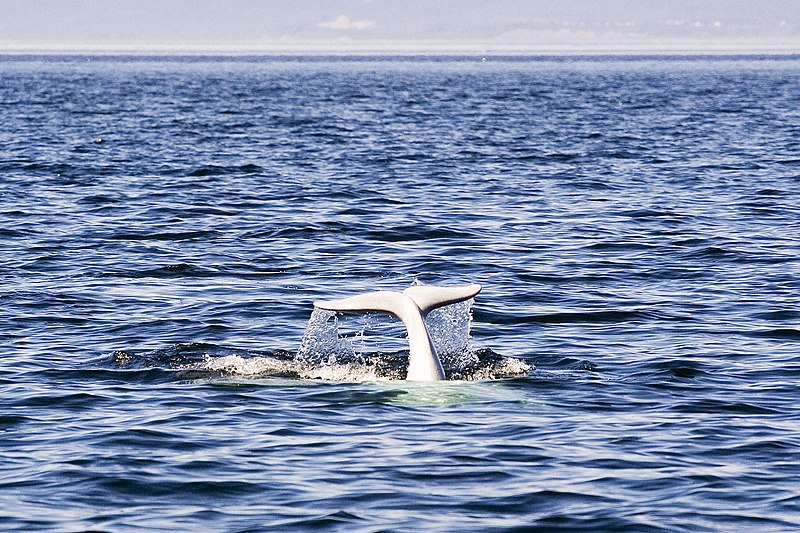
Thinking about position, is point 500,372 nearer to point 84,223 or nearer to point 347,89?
point 84,223

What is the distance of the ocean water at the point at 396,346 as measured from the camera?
1320 cm

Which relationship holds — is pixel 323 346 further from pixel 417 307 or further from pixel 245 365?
pixel 417 307

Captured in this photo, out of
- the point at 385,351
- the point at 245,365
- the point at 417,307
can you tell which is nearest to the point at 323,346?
the point at 385,351

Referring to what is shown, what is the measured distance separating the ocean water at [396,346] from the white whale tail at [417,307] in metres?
0.32

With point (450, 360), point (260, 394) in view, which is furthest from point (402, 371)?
point (260, 394)

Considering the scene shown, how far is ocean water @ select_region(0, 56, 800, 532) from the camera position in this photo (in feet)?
43.3

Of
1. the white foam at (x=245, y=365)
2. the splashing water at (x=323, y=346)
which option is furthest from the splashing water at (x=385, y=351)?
the white foam at (x=245, y=365)

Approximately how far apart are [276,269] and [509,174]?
53.4ft

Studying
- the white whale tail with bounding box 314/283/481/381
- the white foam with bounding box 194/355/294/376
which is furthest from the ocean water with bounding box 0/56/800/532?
the white whale tail with bounding box 314/283/481/381

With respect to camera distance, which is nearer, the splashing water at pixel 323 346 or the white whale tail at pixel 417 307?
the white whale tail at pixel 417 307

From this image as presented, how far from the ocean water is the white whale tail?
1.05 feet

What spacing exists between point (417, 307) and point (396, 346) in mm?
2862

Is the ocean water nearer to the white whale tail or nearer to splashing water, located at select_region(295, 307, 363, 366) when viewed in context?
splashing water, located at select_region(295, 307, 363, 366)

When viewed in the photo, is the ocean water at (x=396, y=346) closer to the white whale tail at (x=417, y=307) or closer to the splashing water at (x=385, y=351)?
the splashing water at (x=385, y=351)
